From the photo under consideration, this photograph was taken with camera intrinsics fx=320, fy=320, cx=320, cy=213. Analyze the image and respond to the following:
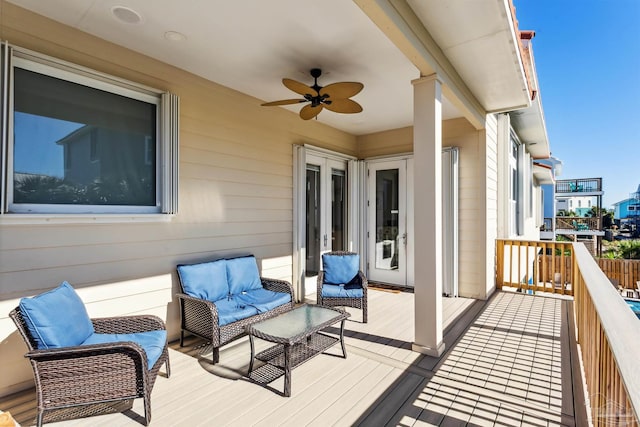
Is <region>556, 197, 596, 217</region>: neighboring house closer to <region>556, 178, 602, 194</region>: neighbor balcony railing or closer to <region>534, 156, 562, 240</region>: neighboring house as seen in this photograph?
<region>556, 178, 602, 194</region>: neighbor balcony railing

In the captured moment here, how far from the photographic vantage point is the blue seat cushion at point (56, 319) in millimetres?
1948

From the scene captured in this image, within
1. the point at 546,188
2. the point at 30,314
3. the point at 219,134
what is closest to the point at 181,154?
the point at 219,134

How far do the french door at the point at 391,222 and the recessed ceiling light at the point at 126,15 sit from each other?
439 cm

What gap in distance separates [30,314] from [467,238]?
5.20 meters

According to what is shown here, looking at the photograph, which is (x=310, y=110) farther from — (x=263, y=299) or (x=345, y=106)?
(x=263, y=299)

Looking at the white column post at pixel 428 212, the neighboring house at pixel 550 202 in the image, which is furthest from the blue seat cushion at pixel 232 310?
the neighboring house at pixel 550 202

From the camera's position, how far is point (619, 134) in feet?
85.8

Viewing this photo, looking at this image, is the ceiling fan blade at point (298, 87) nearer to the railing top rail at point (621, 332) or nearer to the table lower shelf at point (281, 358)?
the table lower shelf at point (281, 358)

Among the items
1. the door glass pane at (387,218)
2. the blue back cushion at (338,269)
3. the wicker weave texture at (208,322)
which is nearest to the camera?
the wicker weave texture at (208,322)

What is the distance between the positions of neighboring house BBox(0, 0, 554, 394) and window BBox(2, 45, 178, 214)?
0.01 metres

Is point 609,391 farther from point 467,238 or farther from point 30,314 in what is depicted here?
point 467,238

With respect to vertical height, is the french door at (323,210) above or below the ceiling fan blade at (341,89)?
below

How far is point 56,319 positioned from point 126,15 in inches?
89.7

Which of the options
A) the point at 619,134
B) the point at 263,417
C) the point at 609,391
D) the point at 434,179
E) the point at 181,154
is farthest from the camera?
the point at 619,134
